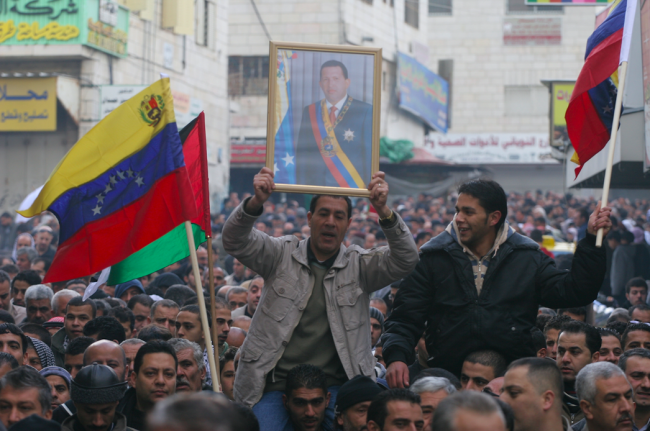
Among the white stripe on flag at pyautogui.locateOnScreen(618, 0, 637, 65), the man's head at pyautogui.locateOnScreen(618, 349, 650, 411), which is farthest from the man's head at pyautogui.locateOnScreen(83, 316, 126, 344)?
the white stripe on flag at pyautogui.locateOnScreen(618, 0, 637, 65)

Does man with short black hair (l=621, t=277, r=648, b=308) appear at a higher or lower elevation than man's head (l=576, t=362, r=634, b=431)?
lower

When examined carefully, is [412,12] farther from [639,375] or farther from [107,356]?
[107,356]

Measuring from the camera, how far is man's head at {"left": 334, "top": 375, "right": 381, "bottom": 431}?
4660 millimetres

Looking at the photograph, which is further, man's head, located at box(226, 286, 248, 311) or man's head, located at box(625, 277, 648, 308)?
man's head, located at box(625, 277, 648, 308)

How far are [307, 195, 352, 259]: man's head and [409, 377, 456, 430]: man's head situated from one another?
34.2 inches

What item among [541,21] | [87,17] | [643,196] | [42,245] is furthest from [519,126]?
[42,245]

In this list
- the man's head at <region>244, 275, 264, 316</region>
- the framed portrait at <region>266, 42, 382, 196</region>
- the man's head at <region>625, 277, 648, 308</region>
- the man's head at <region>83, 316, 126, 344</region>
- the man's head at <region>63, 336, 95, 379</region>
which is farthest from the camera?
the man's head at <region>625, 277, 648, 308</region>

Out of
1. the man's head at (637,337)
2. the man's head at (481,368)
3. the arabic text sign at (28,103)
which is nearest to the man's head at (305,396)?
the man's head at (481,368)

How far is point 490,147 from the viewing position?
152 feet

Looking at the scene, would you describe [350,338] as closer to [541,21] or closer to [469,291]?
[469,291]

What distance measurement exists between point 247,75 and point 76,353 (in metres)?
30.3

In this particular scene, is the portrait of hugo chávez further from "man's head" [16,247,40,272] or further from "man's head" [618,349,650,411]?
"man's head" [16,247,40,272]

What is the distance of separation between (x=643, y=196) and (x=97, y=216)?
31500mm

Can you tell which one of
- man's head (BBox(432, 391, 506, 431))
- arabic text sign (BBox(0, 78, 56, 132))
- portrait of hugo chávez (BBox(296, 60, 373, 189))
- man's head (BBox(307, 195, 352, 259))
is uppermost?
arabic text sign (BBox(0, 78, 56, 132))
